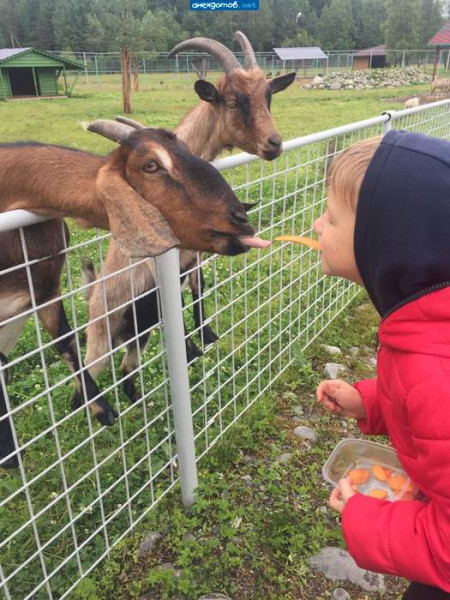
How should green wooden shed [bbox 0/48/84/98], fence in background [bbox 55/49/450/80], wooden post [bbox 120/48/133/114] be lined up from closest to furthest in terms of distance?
wooden post [bbox 120/48/133/114] → green wooden shed [bbox 0/48/84/98] → fence in background [bbox 55/49/450/80]

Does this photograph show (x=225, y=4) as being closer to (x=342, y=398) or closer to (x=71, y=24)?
(x=342, y=398)

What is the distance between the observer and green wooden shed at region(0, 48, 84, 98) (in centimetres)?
2666

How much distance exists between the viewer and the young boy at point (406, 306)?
3.31 ft

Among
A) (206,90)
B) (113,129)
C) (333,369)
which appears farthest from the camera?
(206,90)

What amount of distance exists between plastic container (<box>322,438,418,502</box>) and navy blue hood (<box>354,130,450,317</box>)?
0.60 metres

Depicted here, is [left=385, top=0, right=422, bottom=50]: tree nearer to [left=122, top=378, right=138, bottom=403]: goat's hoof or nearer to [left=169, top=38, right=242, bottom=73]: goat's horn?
[left=169, top=38, right=242, bottom=73]: goat's horn

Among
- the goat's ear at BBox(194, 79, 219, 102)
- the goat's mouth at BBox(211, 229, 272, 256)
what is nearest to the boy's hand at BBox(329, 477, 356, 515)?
the goat's mouth at BBox(211, 229, 272, 256)

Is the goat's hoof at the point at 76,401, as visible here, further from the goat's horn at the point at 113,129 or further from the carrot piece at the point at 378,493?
the carrot piece at the point at 378,493

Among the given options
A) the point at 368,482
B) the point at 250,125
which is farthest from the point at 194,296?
the point at 368,482

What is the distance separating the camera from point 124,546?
2.20 m

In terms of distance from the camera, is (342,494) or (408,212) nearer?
(408,212)

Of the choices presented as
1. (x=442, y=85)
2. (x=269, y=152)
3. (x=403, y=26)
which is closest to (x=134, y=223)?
(x=269, y=152)

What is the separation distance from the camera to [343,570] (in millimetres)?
2098

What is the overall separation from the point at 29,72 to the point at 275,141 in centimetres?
2853
